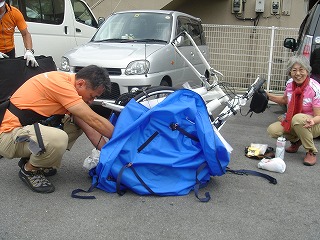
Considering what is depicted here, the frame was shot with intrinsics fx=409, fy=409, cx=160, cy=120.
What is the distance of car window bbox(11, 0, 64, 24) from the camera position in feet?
22.5

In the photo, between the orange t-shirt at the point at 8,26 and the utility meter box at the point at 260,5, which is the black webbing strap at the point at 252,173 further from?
the utility meter box at the point at 260,5

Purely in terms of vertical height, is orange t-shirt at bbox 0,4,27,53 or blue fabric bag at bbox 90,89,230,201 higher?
orange t-shirt at bbox 0,4,27,53

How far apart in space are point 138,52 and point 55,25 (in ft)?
8.02

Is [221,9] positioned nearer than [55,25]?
No

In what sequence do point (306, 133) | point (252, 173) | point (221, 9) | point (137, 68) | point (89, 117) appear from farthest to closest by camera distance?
1. point (221, 9)
2. point (137, 68)
3. point (306, 133)
4. point (252, 173)
5. point (89, 117)

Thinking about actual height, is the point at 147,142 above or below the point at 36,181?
above

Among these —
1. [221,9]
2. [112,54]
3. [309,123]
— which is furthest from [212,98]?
[221,9]

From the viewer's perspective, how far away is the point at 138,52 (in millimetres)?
5973

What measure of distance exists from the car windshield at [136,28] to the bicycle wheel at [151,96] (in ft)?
8.99

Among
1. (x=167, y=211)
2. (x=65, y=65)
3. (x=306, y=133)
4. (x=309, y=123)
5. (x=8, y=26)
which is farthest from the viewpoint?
(x=65, y=65)

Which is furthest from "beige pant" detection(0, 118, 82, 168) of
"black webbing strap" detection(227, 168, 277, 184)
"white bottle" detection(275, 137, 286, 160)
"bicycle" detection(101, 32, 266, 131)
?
"white bottle" detection(275, 137, 286, 160)

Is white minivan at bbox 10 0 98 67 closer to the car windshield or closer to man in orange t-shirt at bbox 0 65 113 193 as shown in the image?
the car windshield

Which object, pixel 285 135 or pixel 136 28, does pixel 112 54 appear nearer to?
pixel 136 28

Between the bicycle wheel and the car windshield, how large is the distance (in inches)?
108
